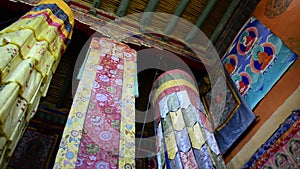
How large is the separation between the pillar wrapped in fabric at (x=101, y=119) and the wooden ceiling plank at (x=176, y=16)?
4.14ft

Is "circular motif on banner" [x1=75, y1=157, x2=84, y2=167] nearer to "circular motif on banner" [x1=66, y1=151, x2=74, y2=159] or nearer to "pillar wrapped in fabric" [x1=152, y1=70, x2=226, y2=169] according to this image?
"circular motif on banner" [x1=66, y1=151, x2=74, y2=159]

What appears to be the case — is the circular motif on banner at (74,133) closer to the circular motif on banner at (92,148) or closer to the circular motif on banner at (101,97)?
the circular motif on banner at (92,148)

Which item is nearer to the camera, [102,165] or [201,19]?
[102,165]

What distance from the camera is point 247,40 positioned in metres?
3.86

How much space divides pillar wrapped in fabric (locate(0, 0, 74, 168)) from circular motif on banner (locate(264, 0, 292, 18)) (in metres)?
2.32

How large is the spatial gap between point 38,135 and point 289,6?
319 centimetres

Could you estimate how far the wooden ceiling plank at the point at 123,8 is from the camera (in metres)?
4.23

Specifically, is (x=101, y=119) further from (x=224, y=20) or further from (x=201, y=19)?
(x=224, y=20)

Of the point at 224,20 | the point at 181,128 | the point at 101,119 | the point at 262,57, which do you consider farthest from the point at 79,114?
the point at 224,20

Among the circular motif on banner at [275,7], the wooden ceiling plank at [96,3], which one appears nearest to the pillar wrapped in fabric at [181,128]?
the circular motif on banner at [275,7]

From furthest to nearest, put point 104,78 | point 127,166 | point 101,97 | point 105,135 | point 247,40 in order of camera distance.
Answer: point 247,40
point 104,78
point 101,97
point 105,135
point 127,166

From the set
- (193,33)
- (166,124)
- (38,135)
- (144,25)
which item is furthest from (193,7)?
(38,135)

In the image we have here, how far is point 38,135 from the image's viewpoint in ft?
12.2

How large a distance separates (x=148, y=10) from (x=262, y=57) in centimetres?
162
